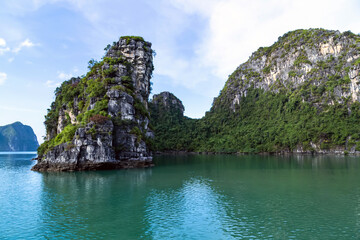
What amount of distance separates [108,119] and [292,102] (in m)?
104

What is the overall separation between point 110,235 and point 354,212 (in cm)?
1817

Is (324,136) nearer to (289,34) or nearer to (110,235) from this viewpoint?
(289,34)

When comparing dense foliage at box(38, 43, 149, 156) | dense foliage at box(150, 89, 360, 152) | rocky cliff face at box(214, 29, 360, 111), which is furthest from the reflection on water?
rocky cliff face at box(214, 29, 360, 111)

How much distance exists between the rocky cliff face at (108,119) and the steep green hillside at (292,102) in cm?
7262

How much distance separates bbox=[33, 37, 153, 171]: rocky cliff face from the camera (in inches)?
1802

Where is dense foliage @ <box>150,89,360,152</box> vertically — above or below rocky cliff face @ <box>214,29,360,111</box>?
below

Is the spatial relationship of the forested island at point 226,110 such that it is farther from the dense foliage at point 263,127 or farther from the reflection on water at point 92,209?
the reflection on water at point 92,209

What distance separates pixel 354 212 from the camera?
18734 millimetres

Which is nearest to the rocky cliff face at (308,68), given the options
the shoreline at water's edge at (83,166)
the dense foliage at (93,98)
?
the dense foliage at (93,98)

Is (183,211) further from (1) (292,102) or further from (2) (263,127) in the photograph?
(1) (292,102)

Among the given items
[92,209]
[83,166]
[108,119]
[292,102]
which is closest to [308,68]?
[292,102]

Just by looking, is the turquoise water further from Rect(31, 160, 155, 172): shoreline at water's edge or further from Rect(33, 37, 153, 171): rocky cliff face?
Rect(33, 37, 153, 171): rocky cliff face

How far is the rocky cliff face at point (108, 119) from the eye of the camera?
45781 mm

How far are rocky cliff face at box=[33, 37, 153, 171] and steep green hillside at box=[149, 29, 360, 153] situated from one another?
72.6 meters
